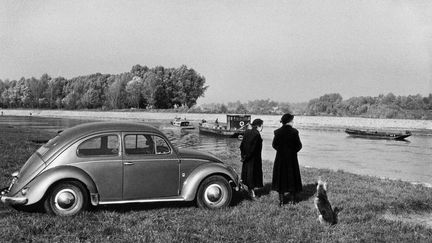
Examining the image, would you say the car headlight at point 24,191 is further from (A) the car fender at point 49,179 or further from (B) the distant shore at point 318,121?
(B) the distant shore at point 318,121

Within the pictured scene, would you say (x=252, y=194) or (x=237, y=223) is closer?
(x=237, y=223)

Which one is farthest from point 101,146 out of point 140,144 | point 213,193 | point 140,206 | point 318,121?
point 318,121

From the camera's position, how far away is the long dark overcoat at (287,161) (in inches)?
336

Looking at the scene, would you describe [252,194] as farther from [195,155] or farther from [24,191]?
[24,191]

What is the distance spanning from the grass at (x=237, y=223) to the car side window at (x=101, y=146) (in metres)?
1.08

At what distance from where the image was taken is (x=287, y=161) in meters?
8.56

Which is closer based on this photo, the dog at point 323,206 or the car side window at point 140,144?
the dog at point 323,206

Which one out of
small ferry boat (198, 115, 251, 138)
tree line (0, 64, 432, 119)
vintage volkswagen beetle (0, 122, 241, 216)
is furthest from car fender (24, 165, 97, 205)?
tree line (0, 64, 432, 119)

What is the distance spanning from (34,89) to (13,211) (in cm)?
16277

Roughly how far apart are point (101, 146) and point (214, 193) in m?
2.39

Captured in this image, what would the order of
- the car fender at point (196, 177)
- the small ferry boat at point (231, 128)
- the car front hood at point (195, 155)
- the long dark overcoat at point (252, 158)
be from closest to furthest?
the car fender at point (196, 177) → the car front hood at point (195, 155) → the long dark overcoat at point (252, 158) → the small ferry boat at point (231, 128)

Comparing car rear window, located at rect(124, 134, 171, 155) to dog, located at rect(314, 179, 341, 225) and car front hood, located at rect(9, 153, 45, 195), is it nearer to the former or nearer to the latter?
car front hood, located at rect(9, 153, 45, 195)

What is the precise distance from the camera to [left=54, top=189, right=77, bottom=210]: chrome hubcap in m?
7.05

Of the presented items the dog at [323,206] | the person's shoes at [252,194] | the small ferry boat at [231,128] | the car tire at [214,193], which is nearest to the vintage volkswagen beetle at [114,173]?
the car tire at [214,193]
